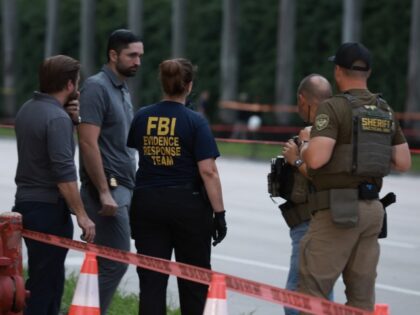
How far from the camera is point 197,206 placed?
750 cm

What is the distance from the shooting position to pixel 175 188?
24.5 feet


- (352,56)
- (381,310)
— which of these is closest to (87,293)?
(352,56)

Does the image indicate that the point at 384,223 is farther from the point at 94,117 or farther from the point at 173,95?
the point at 94,117

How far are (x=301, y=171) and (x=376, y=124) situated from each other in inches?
22.0

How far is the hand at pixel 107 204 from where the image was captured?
26.0 feet

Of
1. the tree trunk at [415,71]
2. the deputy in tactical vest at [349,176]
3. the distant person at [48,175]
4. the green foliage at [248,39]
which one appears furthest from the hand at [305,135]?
the green foliage at [248,39]

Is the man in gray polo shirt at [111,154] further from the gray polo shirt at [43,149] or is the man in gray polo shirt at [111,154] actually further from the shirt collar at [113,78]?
the gray polo shirt at [43,149]

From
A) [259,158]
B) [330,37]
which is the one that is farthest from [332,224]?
[330,37]

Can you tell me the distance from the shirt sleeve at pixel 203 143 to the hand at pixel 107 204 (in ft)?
2.48

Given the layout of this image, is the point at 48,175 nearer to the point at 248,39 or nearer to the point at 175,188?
the point at 175,188

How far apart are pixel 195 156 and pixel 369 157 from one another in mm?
1152

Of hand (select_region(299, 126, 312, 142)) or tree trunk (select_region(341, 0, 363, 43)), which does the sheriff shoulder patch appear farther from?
tree trunk (select_region(341, 0, 363, 43))

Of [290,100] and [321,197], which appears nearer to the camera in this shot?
[321,197]

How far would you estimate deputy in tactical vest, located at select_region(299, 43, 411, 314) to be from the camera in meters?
6.71
